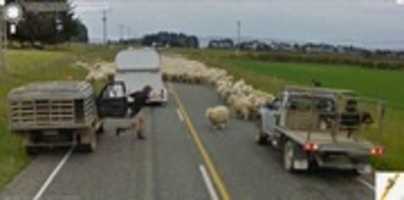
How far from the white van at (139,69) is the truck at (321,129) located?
61.0 ft

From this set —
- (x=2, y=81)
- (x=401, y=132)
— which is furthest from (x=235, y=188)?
(x=2, y=81)

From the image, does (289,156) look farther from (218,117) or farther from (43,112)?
(218,117)

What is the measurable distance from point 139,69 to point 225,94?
4831 millimetres

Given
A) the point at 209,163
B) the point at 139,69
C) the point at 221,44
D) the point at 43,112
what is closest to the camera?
the point at 209,163

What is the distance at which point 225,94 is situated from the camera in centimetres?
4128

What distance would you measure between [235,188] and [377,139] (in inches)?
269

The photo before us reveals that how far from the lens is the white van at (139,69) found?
130ft

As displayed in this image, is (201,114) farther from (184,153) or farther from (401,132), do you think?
(184,153)

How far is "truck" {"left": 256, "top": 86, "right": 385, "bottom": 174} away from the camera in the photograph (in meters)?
15.8

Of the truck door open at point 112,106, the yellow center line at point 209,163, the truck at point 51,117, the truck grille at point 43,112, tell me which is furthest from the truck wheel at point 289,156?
the truck door open at point 112,106

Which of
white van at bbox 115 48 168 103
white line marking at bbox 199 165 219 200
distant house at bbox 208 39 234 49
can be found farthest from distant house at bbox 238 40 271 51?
white line marking at bbox 199 165 219 200

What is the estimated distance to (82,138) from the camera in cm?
1998

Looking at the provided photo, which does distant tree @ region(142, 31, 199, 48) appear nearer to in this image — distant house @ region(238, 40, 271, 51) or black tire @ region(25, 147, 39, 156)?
distant house @ region(238, 40, 271, 51)

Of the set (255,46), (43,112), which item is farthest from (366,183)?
(255,46)
